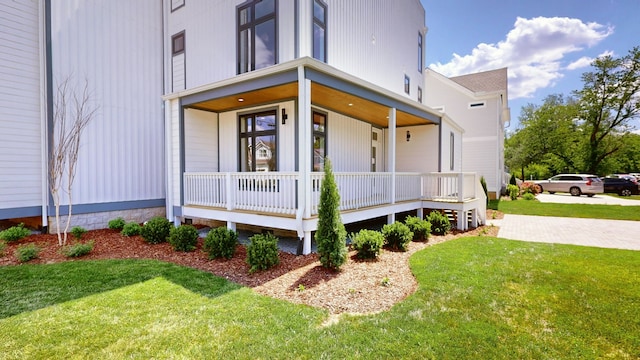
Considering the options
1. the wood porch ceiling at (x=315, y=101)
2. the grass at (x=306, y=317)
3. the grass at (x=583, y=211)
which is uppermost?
the wood porch ceiling at (x=315, y=101)

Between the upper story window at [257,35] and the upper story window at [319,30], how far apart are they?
3.29 feet

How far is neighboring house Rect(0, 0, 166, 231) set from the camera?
715 cm

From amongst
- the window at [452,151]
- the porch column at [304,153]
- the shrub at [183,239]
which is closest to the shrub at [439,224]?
the porch column at [304,153]

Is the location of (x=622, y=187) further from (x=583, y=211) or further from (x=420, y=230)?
(x=420, y=230)

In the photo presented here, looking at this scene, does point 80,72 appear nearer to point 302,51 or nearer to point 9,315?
point 302,51

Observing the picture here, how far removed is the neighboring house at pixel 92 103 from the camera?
7.15 metres

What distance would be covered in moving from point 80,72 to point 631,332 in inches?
472

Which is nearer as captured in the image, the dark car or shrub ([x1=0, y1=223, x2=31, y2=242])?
shrub ([x1=0, y1=223, x2=31, y2=242])

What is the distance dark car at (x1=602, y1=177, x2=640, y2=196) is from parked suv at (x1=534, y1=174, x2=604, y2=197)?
8.43 feet

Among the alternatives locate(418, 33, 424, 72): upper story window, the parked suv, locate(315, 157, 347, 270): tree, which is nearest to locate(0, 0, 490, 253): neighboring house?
locate(315, 157, 347, 270): tree

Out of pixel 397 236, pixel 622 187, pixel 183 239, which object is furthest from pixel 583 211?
pixel 183 239

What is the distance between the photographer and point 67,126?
7805 mm

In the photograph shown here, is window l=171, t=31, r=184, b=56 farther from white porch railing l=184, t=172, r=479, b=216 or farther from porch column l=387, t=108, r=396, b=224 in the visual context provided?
porch column l=387, t=108, r=396, b=224

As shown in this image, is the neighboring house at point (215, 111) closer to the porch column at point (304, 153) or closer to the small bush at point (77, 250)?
the porch column at point (304, 153)
